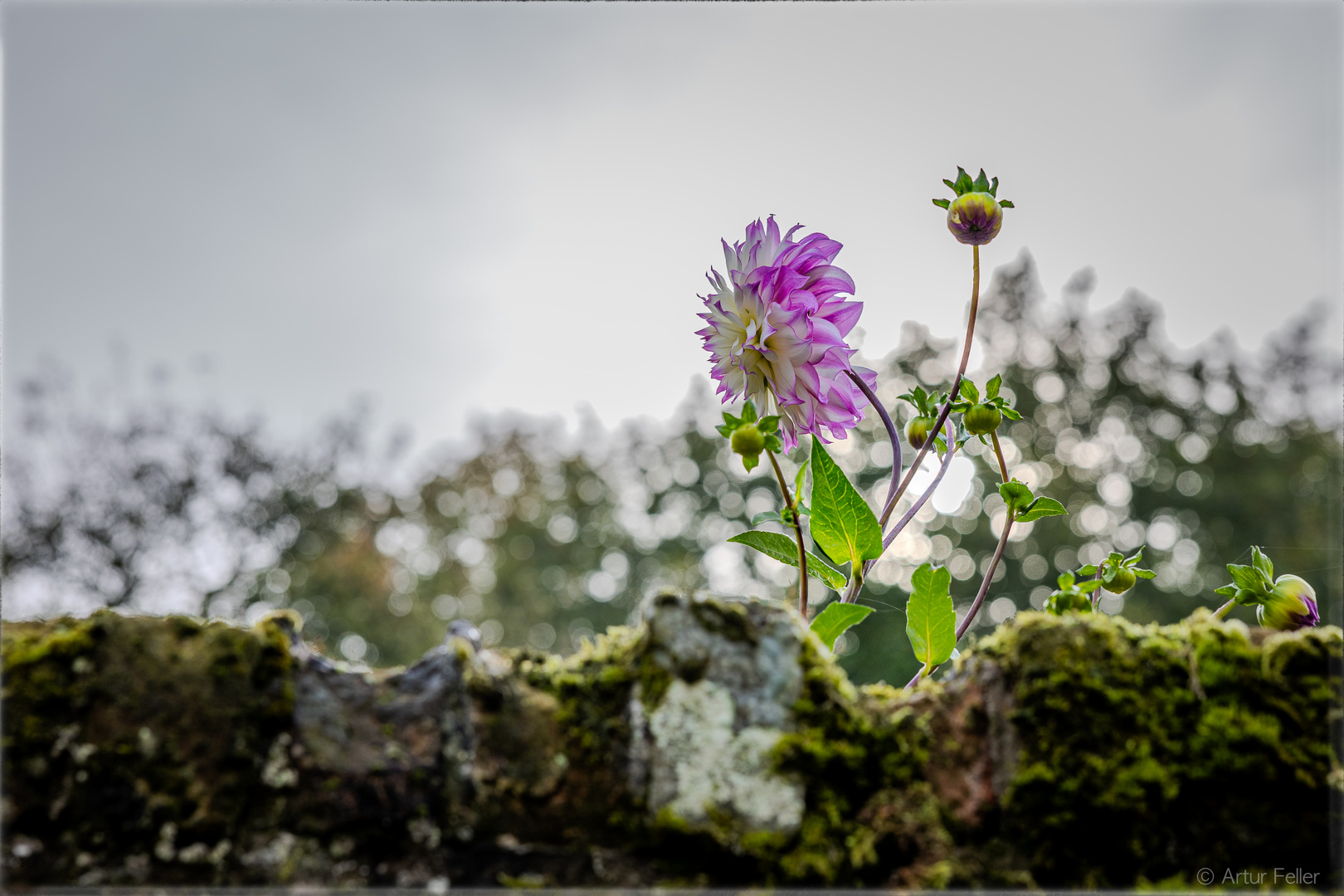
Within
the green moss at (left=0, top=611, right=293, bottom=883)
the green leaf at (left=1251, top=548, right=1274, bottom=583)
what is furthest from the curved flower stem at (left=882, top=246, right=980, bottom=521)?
the green moss at (left=0, top=611, right=293, bottom=883)

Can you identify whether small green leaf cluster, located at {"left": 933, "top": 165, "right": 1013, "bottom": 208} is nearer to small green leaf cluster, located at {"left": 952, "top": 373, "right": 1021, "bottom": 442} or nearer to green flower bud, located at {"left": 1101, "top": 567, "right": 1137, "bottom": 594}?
small green leaf cluster, located at {"left": 952, "top": 373, "right": 1021, "bottom": 442}

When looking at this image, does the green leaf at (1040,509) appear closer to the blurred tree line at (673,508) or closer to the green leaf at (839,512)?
the green leaf at (839,512)

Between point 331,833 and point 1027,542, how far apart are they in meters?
13.0

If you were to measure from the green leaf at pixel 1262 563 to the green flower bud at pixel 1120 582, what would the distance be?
0.40 ft

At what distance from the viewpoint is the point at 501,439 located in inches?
643

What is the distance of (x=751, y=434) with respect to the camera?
2.67 feet

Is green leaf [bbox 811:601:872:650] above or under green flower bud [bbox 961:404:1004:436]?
under

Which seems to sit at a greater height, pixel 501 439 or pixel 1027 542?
pixel 501 439

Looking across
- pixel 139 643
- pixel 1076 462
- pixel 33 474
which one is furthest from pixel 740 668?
pixel 33 474

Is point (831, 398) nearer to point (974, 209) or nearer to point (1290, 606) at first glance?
point (974, 209)

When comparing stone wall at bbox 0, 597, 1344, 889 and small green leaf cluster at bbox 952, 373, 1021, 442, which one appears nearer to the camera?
stone wall at bbox 0, 597, 1344, 889

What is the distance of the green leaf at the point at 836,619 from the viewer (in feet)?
2.98

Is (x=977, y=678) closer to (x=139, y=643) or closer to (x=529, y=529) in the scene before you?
(x=139, y=643)

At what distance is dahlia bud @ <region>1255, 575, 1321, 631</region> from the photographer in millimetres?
830
